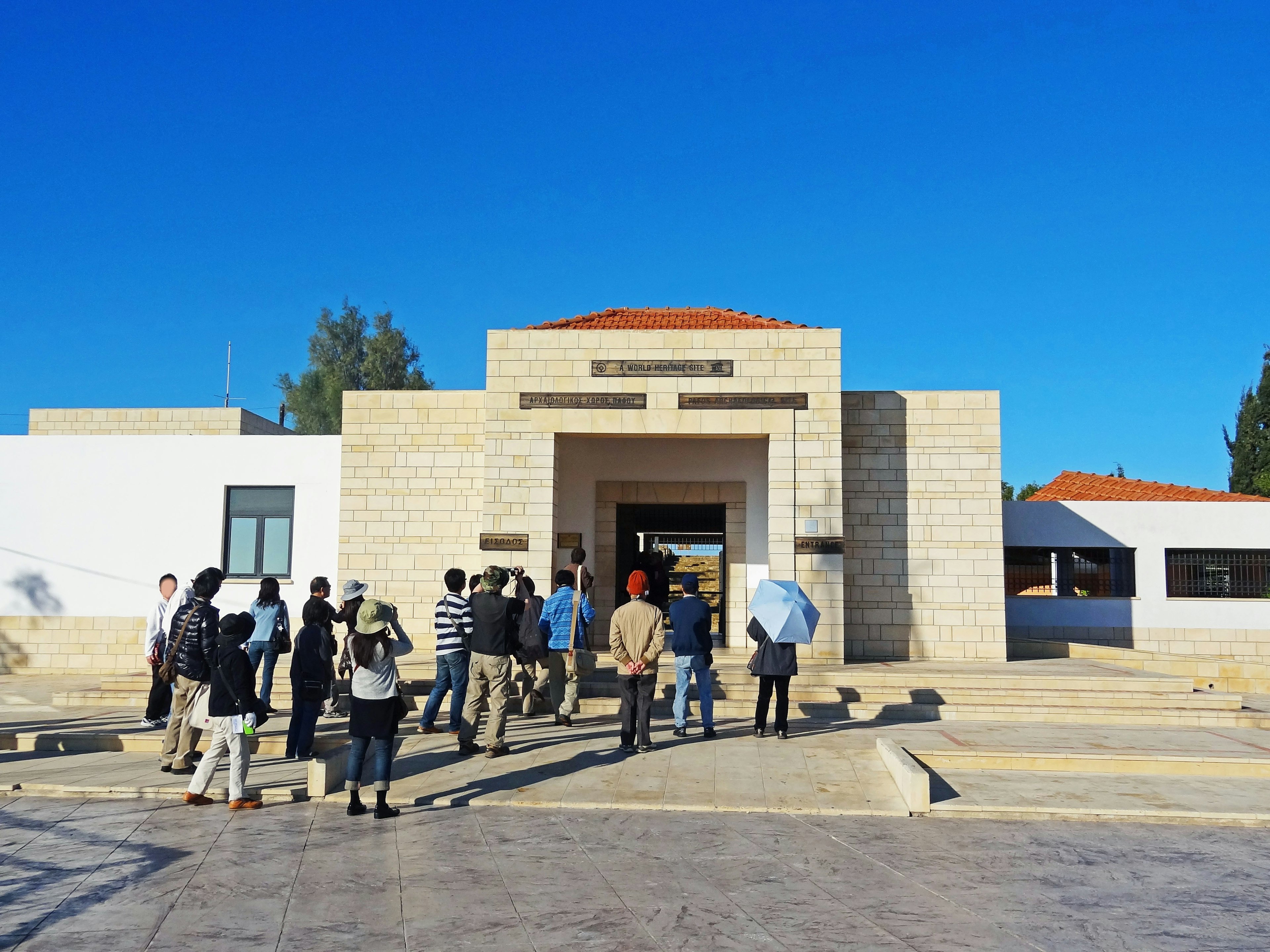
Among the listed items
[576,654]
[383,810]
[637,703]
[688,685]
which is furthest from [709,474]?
[383,810]

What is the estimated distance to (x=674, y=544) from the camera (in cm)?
1730

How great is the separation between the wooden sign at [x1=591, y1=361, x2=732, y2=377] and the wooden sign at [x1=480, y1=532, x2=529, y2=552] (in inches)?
107

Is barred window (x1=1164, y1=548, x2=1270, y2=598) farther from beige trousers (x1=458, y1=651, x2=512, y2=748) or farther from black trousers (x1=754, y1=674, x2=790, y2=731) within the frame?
beige trousers (x1=458, y1=651, x2=512, y2=748)

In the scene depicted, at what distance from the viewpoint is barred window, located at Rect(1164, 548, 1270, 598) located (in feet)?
58.2

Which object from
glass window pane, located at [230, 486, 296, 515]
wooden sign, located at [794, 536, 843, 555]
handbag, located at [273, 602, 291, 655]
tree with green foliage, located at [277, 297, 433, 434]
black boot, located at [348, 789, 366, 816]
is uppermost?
tree with green foliage, located at [277, 297, 433, 434]

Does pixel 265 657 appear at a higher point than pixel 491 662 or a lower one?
lower

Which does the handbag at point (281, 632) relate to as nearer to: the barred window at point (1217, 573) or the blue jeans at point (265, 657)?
the blue jeans at point (265, 657)

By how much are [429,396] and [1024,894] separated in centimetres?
1250

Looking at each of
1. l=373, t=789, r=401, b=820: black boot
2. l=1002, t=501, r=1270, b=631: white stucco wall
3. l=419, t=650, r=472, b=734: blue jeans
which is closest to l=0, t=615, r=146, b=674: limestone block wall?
l=419, t=650, r=472, b=734: blue jeans

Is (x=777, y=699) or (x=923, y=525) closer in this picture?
(x=777, y=699)

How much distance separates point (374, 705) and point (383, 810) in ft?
2.39

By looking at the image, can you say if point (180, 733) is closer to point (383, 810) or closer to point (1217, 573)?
point (383, 810)

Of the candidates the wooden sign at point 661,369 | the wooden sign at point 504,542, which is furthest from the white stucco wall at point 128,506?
the wooden sign at point 661,369

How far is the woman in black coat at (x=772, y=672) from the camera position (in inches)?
383
